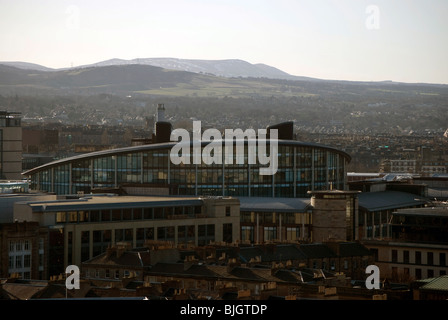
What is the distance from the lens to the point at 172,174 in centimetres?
13838

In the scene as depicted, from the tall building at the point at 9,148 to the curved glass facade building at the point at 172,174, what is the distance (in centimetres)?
1579

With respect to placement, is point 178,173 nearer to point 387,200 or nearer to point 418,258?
point 387,200

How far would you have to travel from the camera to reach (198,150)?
5468 inches

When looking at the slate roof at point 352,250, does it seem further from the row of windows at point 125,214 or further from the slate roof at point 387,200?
the slate roof at point 387,200

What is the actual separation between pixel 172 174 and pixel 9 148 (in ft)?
108

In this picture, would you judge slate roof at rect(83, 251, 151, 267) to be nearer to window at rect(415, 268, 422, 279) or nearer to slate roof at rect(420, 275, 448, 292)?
slate roof at rect(420, 275, 448, 292)

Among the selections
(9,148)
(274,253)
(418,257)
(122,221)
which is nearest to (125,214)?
(122,221)

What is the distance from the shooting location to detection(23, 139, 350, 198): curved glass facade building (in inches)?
5443

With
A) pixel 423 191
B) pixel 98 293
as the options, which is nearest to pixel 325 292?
pixel 98 293

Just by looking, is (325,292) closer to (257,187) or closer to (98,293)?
(98,293)

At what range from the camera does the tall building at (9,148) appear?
16025 cm

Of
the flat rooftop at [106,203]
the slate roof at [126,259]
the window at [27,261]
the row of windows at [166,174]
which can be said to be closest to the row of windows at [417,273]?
the slate roof at [126,259]

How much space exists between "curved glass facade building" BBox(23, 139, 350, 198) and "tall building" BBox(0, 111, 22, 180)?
1579cm

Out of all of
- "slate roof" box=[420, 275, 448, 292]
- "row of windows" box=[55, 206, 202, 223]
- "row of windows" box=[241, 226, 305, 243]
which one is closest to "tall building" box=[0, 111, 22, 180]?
"row of windows" box=[241, 226, 305, 243]
